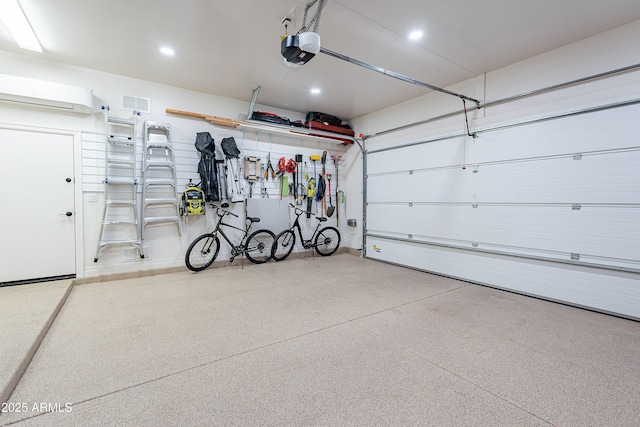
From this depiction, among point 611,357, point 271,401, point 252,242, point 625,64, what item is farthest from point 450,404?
→ point 252,242

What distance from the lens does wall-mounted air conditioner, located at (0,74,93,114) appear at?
138 inches

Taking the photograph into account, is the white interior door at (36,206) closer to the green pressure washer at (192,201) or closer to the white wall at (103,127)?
the white wall at (103,127)

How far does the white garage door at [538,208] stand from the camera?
10.1 feet

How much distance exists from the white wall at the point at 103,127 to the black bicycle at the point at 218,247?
0.22m

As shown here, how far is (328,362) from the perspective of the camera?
217cm

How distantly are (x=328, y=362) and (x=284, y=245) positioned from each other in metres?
3.84

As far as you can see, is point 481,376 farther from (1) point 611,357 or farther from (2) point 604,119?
(2) point 604,119

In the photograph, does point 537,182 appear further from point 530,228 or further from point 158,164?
point 158,164

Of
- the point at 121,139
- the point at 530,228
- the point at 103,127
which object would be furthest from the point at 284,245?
the point at 530,228

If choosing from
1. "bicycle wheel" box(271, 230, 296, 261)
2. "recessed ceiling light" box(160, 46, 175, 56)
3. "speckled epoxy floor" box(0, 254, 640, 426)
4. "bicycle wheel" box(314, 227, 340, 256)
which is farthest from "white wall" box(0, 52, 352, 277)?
"bicycle wheel" box(314, 227, 340, 256)

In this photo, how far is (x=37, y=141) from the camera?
3.84m

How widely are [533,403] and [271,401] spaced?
166 centimetres

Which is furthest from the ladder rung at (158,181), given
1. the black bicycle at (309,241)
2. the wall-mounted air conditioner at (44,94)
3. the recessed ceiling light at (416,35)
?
the recessed ceiling light at (416,35)

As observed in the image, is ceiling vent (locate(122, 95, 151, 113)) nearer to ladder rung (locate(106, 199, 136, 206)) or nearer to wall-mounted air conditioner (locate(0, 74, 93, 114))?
wall-mounted air conditioner (locate(0, 74, 93, 114))
